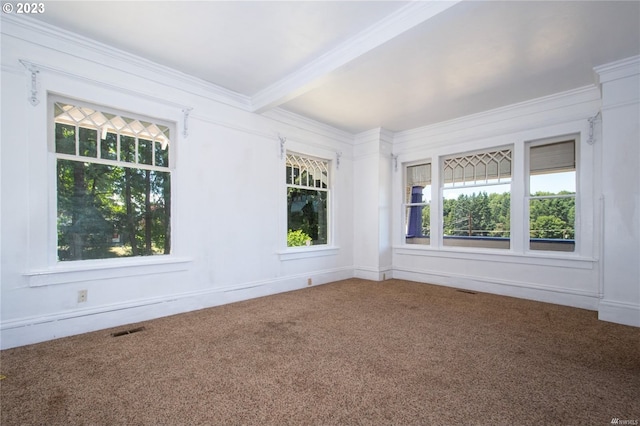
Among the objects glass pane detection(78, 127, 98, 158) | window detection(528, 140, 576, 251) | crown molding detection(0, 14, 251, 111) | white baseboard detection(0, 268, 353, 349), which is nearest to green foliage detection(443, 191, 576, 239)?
window detection(528, 140, 576, 251)

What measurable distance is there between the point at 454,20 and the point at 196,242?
3.56 metres

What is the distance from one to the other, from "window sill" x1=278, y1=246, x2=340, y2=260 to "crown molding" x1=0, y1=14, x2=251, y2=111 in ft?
7.65

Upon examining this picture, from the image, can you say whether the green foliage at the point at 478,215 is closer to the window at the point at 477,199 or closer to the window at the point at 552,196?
the window at the point at 477,199

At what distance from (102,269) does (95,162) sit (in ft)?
3.61

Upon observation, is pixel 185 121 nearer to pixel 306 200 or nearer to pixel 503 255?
pixel 306 200

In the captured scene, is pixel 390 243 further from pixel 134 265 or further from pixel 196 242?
Result: pixel 134 265

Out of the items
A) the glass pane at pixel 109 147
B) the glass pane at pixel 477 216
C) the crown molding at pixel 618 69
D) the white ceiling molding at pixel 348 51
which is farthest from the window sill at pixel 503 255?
the glass pane at pixel 109 147

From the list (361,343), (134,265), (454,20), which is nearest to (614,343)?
(361,343)

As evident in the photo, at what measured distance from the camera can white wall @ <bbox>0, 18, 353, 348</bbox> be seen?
252 centimetres

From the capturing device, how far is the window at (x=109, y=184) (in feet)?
9.29

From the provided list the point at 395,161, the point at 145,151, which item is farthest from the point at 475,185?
the point at 145,151

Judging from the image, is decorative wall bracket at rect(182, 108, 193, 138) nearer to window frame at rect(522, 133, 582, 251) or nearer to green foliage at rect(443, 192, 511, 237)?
green foliage at rect(443, 192, 511, 237)

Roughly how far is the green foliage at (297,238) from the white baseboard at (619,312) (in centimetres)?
387

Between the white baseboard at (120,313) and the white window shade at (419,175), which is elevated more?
the white window shade at (419,175)
